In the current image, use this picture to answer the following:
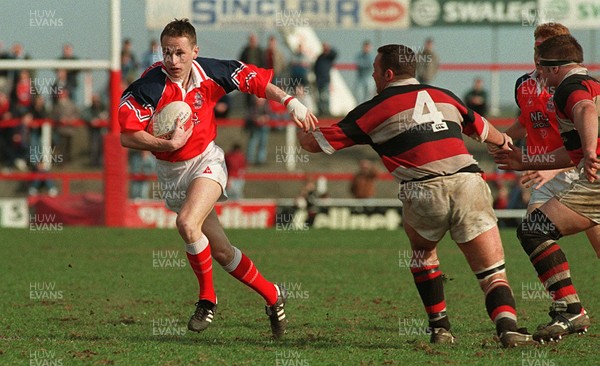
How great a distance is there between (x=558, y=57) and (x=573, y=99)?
410 mm

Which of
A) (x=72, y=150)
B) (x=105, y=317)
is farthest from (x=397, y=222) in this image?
(x=105, y=317)

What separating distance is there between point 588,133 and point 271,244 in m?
9.08

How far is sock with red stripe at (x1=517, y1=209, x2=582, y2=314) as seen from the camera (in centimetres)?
735

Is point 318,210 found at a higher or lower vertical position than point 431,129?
lower

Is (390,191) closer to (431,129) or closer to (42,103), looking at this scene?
(42,103)

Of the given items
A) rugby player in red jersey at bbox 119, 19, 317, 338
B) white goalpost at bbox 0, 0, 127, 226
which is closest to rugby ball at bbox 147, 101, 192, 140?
rugby player in red jersey at bbox 119, 19, 317, 338

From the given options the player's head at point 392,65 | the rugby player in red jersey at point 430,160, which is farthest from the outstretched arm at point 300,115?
the player's head at point 392,65

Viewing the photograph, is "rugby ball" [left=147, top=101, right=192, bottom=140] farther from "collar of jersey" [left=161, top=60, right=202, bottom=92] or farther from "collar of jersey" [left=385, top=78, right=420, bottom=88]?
"collar of jersey" [left=385, top=78, right=420, bottom=88]

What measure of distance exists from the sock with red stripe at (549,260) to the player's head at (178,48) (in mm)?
2584

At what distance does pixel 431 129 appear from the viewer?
666 cm

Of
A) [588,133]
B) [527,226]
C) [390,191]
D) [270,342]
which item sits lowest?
→ [390,191]

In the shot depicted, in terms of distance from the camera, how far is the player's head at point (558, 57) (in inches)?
281

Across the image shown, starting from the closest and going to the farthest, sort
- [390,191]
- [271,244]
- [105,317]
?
[105,317] < [271,244] < [390,191]

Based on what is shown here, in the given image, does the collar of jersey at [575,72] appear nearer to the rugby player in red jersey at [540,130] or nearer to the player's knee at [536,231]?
the rugby player in red jersey at [540,130]
